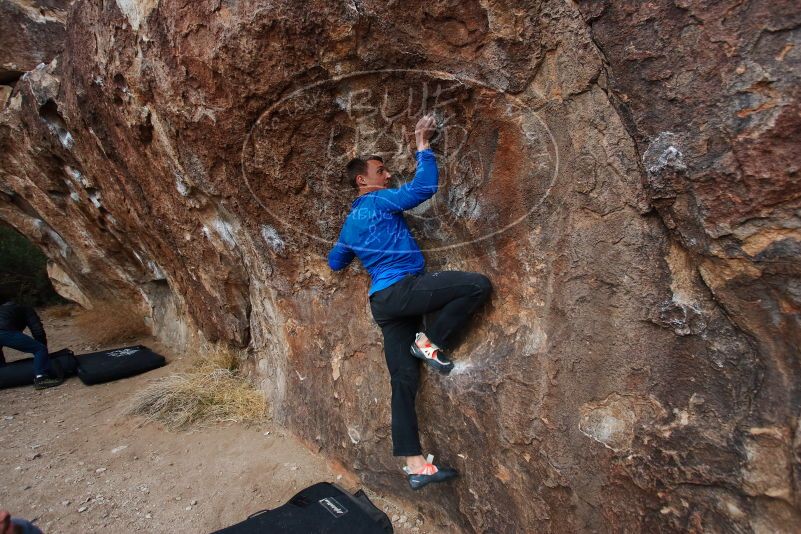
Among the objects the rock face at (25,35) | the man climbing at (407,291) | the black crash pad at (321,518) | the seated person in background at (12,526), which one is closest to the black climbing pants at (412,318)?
the man climbing at (407,291)

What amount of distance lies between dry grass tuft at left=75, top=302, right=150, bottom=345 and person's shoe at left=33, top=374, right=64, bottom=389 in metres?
1.33

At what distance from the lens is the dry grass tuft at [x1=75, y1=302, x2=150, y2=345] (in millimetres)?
6250

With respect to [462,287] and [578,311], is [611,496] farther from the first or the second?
[462,287]

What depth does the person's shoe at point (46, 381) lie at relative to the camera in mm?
4787

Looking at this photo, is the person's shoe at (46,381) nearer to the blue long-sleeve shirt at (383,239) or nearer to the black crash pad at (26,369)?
the black crash pad at (26,369)

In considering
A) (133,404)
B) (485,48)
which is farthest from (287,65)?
(133,404)

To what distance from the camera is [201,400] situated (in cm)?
392

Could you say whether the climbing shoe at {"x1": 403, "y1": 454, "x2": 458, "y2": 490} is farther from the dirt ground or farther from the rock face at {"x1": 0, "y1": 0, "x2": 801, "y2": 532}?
the dirt ground

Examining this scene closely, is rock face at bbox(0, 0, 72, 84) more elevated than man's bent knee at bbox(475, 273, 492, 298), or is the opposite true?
rock face at bbox(0, 0, 72, 84)

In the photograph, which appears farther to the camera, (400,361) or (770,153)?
(400,361)

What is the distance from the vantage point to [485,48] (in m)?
2.05

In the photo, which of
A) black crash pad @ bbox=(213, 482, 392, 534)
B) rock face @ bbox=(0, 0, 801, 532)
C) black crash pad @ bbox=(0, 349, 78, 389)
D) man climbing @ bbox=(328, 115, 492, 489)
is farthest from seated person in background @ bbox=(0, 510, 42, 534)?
black crash pad @ bbox=(0, 349, 78, 389)

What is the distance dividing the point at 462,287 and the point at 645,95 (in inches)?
38.7

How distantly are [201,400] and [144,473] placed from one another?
752 mm
